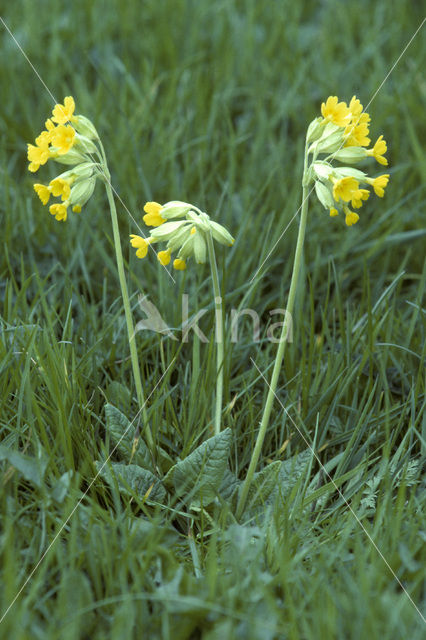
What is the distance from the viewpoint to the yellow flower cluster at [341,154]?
1.40 m

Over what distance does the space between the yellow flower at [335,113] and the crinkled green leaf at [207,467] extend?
69cm

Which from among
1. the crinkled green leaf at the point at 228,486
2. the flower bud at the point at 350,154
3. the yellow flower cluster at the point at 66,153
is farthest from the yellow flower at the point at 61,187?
the crinkled green leaf at the point at 228,486

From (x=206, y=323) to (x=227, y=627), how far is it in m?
0.96

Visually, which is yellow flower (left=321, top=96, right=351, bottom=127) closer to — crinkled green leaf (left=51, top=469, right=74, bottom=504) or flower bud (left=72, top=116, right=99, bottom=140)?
flower bud (left=72, top=116, right=99, bottom=140)

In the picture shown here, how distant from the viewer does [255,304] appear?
2.10m

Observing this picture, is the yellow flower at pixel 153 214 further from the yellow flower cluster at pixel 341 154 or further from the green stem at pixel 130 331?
the yellow flower cluster at pixel 341 154

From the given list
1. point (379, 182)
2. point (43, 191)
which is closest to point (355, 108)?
point (379, 182)

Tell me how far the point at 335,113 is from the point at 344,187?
165 mm

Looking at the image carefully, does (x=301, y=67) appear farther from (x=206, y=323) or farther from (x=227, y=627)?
(x=227, y=627)

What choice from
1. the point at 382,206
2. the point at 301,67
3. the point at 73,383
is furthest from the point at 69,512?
the point at 301,67

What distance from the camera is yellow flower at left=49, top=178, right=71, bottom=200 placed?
4.94 feet

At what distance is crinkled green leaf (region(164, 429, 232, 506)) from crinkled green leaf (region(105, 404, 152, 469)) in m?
0.09

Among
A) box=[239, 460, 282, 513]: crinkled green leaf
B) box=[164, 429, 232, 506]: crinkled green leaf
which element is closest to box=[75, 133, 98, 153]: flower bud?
box=[164, 429, 232, 506]: crinkled green leaf

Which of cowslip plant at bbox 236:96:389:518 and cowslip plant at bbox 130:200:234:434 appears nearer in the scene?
cowslip plant at bbox 236:96:389:518
